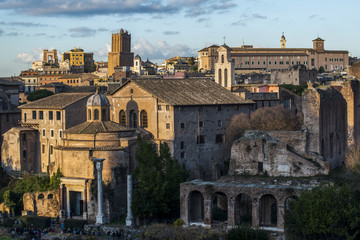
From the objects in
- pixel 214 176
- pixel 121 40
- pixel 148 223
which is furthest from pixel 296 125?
pixel 121 40

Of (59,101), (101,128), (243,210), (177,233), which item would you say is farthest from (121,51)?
(177,233)

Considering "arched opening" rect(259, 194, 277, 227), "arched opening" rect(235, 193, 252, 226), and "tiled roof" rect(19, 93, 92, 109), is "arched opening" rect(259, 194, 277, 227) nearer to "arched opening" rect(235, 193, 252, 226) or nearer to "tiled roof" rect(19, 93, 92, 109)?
"arched opening" rect(235, 193, 252, 226)

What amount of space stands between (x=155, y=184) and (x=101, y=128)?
5.45 metres

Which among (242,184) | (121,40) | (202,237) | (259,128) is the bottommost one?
(202,237)

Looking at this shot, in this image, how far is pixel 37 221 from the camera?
40.9 metres

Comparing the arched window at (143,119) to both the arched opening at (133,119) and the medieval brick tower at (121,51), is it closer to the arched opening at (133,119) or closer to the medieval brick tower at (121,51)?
the arched opening at (133,119)

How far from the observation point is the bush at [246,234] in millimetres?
34250

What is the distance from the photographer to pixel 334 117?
44500mm

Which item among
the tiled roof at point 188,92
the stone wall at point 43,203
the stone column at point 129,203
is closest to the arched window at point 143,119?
Answer: the tiled roof at point 188,92

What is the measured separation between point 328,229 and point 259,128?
14.4m

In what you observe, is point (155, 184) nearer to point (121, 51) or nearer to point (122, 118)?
point (122, 118)

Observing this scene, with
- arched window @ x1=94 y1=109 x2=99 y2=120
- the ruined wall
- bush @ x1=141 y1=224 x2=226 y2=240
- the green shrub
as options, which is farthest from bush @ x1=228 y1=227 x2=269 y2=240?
arched window @ x1=94 y1=109 x2=99 y2=120

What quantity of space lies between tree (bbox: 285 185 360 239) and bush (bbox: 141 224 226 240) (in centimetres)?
418

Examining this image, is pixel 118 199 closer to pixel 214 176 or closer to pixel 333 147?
pixel 214 176
